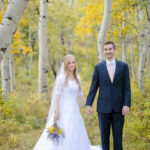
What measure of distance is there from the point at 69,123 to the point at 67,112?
23cm

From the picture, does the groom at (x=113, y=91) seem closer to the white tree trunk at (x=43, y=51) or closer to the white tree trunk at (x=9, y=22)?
the white tree trunk at (x=9, y=22)

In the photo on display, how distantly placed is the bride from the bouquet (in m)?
0.11

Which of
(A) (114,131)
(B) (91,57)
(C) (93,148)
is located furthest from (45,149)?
(B) (91,57)

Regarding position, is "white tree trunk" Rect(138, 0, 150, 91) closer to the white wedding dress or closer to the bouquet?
the white wedding dress

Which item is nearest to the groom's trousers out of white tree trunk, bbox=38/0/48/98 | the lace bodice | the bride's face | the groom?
the groom

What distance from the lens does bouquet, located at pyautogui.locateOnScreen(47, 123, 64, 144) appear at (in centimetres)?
382

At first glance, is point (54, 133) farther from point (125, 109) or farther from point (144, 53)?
point (144, 53)

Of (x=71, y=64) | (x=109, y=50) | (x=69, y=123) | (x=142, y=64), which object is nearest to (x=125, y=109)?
(x=109, y=50)

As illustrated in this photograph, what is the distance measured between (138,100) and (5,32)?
5.23 meters

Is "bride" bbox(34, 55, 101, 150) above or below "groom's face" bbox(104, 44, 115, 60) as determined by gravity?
below

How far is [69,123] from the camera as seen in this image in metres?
4.05

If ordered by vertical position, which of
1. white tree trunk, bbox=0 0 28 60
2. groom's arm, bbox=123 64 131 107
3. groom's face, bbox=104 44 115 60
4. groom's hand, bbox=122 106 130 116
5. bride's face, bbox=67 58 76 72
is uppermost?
white tree trunk, bbox=0 0 28 60

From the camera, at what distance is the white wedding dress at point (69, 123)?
12.9 ft

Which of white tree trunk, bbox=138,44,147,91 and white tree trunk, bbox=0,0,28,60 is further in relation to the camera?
white tree trunk, bbox=138,44,147,91
